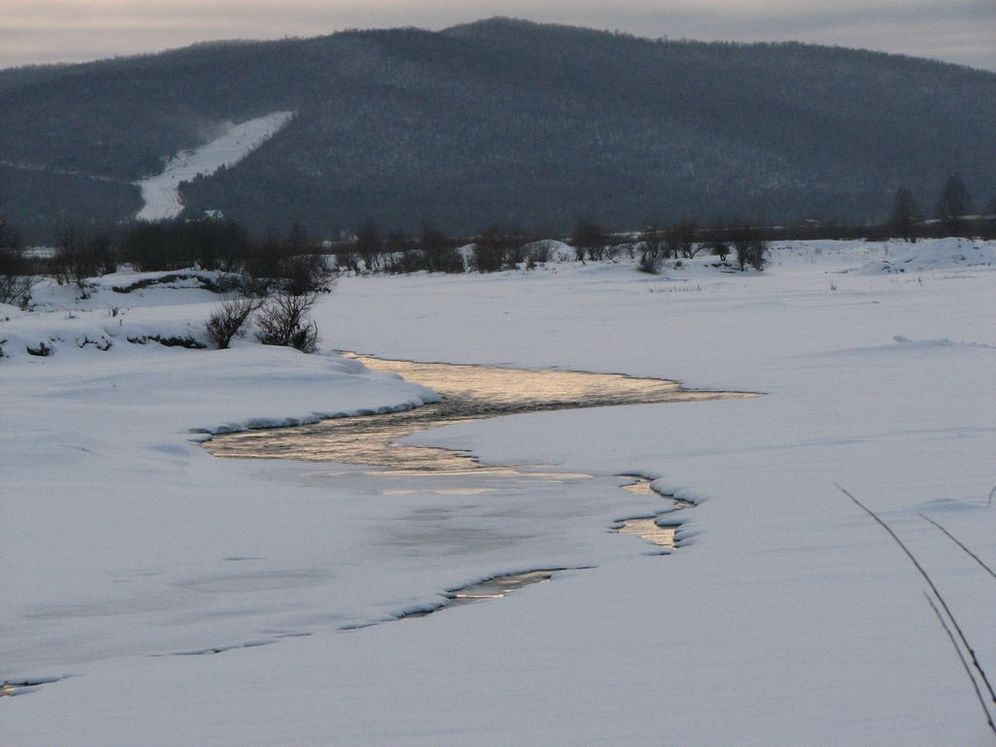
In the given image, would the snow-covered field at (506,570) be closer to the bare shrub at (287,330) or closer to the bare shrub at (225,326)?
the bare shrub at (225,326)

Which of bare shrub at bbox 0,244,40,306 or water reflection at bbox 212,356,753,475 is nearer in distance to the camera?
water reflection at bbox 212,356,753,475

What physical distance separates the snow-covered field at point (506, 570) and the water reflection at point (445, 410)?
0.75 m

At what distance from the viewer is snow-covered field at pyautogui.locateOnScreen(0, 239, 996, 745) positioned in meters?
6.04

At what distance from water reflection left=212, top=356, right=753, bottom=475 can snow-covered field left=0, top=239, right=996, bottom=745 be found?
0.75m

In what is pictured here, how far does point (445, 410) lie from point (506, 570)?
10977 millimetres

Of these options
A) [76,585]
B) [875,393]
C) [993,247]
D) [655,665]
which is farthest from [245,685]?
[993,247]

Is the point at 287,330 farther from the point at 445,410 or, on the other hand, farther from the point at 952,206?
the point at 952,206

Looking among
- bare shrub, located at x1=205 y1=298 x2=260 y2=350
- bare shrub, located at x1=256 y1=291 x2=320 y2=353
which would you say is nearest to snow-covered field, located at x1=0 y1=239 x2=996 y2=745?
bare shrub, located at x1=205 y1=298 x2=260 y2=350

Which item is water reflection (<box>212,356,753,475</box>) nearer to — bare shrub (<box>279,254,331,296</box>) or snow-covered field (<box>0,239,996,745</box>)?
snow-covered field (<box>0,239,996,745</box>)

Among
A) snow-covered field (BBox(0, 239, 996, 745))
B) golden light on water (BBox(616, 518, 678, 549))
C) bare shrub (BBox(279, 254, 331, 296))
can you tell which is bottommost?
golden light on water (BBox(616, 518, 678, 549))

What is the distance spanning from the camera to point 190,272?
53781 millimetres

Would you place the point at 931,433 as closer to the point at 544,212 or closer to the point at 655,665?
the point at 655,665

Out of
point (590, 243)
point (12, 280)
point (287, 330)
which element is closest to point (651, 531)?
point (287, 330)

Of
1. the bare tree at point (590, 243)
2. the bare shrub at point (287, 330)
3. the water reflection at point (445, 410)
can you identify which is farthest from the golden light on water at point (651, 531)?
the bare tree at point (590, 243)
